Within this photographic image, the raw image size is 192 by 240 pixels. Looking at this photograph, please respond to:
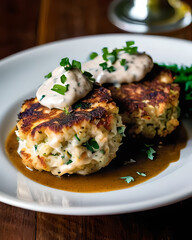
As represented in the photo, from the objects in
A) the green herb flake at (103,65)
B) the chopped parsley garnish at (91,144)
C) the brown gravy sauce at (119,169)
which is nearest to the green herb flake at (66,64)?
the green herb flake at (103,65)

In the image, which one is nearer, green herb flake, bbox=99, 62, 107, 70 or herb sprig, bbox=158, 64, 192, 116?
green herb flake, bbox=99, 62, 107, 70

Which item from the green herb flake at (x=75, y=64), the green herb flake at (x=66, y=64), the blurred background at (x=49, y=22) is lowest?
the blurred background at (x=49, y=22)

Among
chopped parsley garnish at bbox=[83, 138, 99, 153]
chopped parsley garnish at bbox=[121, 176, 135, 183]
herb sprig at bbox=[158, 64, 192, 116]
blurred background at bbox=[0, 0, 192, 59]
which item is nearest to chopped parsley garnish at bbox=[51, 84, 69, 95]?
chopped parsley garnish at bbox=[83, 138, 99, 153]

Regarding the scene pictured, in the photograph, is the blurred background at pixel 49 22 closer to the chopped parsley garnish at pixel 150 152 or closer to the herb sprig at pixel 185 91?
the herb sprig at pixel 185 91

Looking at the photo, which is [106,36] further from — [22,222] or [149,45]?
[22,222]

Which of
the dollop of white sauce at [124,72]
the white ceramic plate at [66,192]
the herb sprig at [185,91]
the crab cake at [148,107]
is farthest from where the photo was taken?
the herb sprig at [185,91]

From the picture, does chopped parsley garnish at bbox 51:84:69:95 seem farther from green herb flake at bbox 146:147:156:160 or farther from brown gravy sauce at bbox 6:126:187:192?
green herb flake at bbox 146:147:156:160
